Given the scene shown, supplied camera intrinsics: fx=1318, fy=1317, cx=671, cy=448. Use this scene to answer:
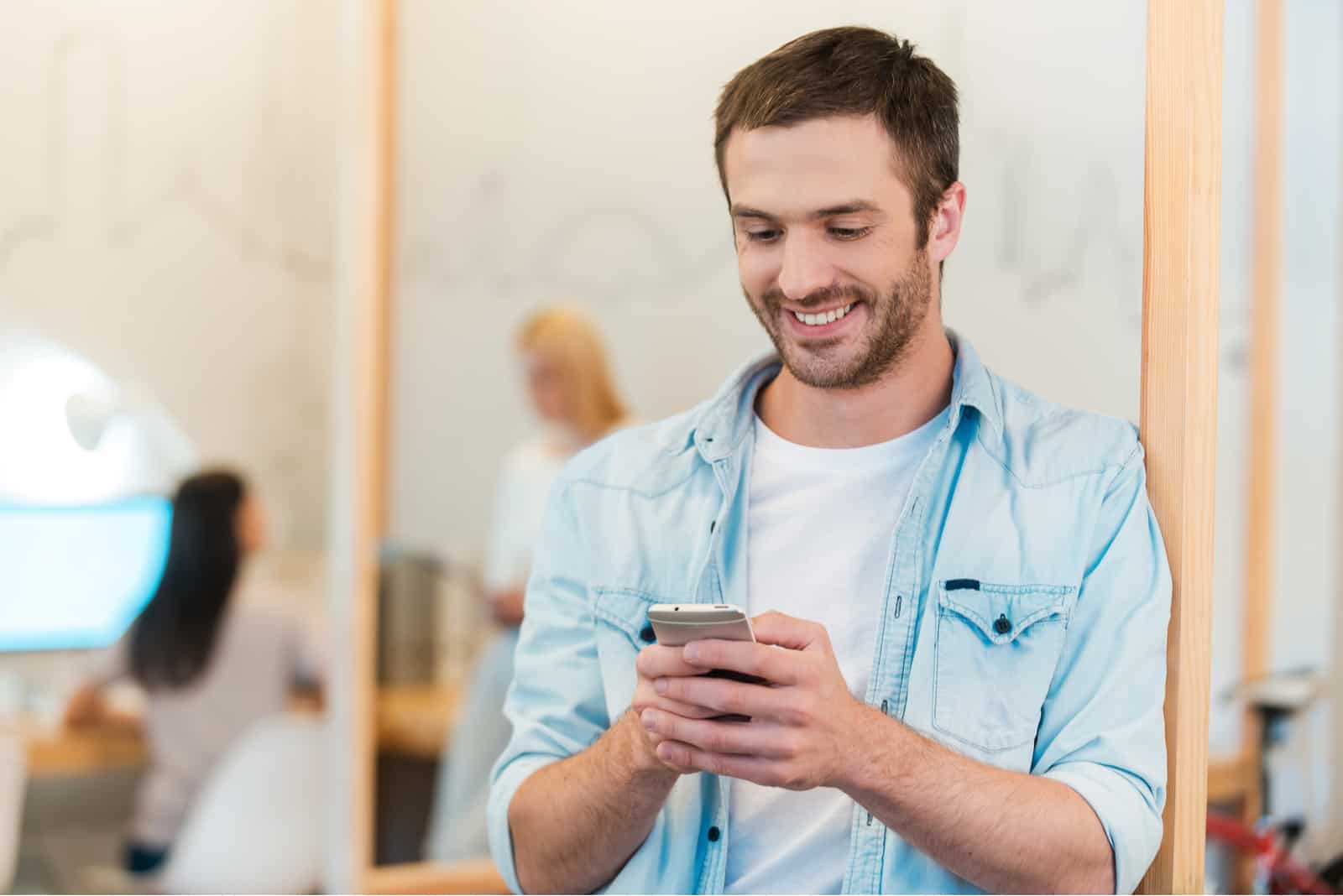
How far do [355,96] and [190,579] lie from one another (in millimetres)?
1102

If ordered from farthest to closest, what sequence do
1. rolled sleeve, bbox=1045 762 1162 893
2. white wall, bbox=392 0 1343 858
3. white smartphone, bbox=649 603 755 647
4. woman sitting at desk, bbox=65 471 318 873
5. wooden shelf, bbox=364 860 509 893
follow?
1. wooden shelf, bbox=364 860 509 893
2. woman sitting at desk, bbox=65 471 318 873
3. white wall, bbox=392 0 1343 858
4. rolled sleeve, bbox=1045 762 1162 893
5. white smartphone, bbox=649 603 755 647

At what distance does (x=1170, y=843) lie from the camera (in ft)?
3.75

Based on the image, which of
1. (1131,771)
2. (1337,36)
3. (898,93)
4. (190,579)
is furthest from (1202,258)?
(1337,36)

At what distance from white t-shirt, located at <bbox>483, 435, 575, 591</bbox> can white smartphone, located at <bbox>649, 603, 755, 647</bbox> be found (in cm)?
195

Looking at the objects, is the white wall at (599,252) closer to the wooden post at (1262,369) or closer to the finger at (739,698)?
the wooden post at (1262,369)

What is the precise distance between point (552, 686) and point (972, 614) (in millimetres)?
390

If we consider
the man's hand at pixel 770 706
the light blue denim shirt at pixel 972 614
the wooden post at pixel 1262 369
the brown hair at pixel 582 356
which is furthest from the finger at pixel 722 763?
the wooden post at pixel 1262 369

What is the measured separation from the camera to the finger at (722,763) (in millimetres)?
971

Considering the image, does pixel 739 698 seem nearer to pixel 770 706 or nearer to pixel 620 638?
pixel 770 706

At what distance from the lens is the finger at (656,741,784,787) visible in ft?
3.18

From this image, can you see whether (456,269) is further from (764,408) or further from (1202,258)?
(1202,258)

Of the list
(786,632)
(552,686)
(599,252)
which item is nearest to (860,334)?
(786,632)

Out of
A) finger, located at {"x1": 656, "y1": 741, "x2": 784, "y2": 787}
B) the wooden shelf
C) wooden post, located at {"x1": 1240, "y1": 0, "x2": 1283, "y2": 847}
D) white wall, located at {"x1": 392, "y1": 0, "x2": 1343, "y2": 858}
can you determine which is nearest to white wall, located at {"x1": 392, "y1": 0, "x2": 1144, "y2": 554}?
white wall, located at {"x1": 392, "y1": 0, "x2": 1343, "y2": 858}

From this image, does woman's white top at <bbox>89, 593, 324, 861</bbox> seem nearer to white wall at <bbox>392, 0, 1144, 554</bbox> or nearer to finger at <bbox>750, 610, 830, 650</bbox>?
white wall at <bbox>392, 0, 1144, 554</bbox>
